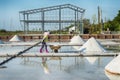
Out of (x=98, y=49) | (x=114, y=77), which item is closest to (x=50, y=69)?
(x=114, y=77)

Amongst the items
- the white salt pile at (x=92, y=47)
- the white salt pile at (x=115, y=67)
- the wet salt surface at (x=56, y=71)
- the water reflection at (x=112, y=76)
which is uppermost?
the white salt pile at (x=92, y=47)

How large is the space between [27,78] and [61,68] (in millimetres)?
1896

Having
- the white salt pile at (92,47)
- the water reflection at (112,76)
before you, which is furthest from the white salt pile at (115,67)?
the white salt pile at (92,47)

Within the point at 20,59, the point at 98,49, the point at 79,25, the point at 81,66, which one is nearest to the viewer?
the point at 81,66

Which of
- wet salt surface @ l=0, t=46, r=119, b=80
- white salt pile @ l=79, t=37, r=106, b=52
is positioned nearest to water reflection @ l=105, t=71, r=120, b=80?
wet salt surface @ l=0, t=46, r=119, b=80

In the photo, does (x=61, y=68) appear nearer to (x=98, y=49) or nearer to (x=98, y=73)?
(x=98, y=73)

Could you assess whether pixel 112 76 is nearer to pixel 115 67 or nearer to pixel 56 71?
pixel 115 67

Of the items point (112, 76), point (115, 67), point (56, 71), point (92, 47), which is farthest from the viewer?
point (92, 47)

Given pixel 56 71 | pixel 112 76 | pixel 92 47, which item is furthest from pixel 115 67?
pixel 92 47

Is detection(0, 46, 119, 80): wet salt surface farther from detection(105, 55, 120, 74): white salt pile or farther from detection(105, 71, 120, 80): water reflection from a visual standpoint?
detection(105, 55, 120, 74): white salt pile

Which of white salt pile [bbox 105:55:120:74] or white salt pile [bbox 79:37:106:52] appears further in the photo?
white salt pile [bbox 79:37:106:52]

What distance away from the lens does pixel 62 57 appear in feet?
40.9

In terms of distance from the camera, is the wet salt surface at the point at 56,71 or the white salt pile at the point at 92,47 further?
the white salt pile at the point at 92,47

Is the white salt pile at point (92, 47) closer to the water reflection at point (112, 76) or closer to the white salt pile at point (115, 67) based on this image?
the white salt pile at point (115, 67)
